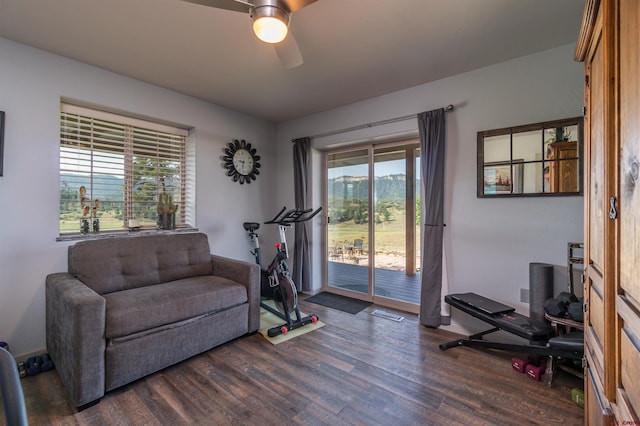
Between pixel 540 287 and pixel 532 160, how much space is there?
3.52 feet

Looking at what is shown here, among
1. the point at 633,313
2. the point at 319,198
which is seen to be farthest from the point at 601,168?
the point at 319,198

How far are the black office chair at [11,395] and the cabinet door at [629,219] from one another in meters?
1.50

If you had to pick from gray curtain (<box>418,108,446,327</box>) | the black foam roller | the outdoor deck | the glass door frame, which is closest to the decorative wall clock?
Answer: the glass door frame

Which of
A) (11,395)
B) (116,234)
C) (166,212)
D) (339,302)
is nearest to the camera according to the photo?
(11,395)

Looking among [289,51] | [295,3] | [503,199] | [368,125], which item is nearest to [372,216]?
[368,125]

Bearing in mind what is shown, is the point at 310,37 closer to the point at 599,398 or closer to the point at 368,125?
the point at 368,125

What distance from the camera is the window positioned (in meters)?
2.60

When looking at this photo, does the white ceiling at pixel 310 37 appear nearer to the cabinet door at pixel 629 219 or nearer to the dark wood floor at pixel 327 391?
the cabinet door at pixel 629 219

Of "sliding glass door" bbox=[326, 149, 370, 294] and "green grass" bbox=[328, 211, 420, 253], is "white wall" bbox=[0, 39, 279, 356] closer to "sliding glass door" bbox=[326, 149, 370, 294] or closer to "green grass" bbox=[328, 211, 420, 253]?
"sliding glass door" bbox=[326, 149, 370, 294]

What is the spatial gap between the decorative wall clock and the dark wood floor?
2200 mm

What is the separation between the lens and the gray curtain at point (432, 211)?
9.22 feet

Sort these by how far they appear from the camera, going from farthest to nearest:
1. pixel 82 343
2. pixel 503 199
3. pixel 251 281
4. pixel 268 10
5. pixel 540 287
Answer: pixel 251 281 < pixel 503 199 < pixel 540 287 < pixel 82 343 < pixel 268 10

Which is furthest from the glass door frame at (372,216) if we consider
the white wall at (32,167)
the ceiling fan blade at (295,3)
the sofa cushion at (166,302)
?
the white wall at (32,167)

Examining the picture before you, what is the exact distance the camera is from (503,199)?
253cm
